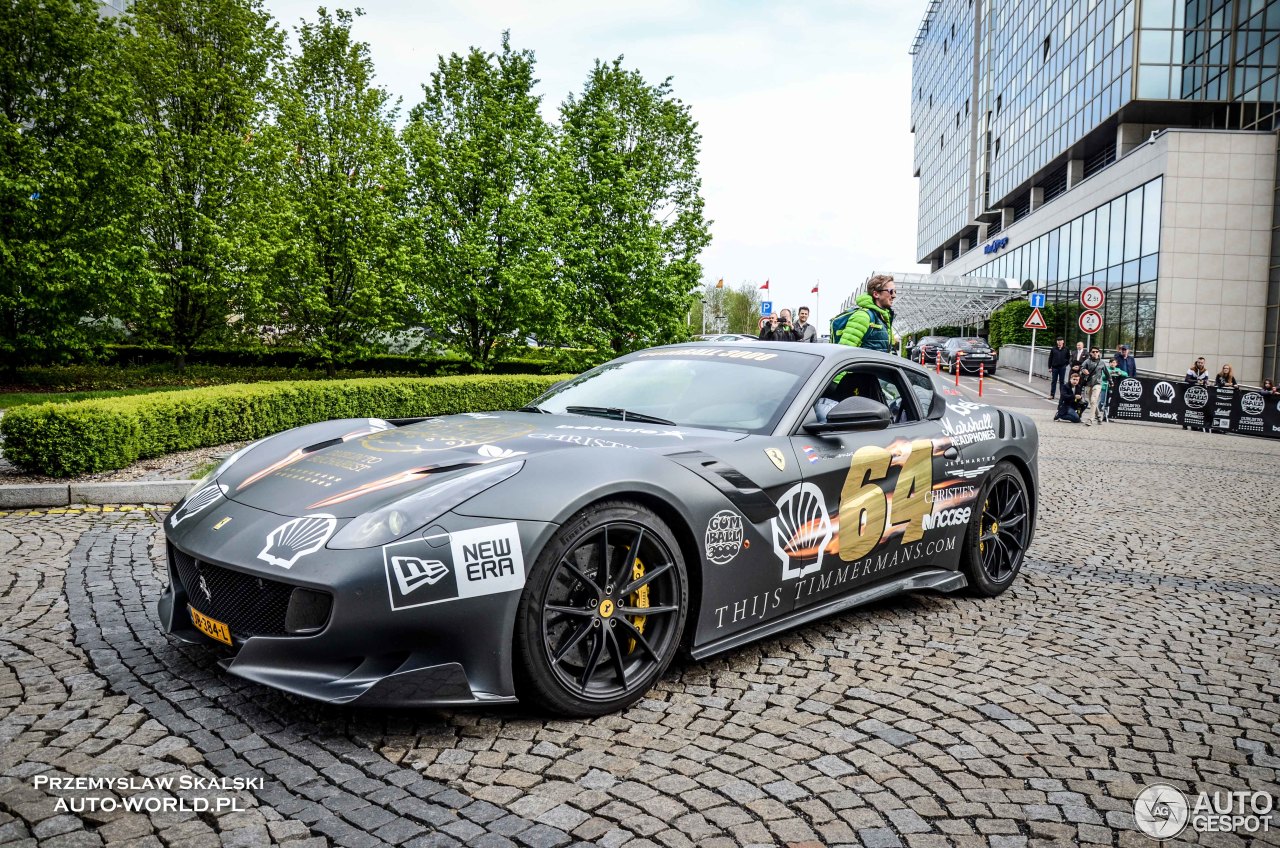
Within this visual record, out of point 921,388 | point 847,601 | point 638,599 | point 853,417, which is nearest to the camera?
point 638,599

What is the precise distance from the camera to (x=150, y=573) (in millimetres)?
4660

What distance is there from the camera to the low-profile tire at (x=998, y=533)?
15.5ft

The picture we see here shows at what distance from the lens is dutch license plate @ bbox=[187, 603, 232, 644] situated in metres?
2.83

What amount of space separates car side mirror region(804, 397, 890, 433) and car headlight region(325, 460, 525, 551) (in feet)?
5.00

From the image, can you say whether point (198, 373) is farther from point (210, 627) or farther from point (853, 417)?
point (853, 417)

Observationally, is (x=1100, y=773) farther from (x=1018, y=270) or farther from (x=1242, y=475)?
(x=1018, y=270)

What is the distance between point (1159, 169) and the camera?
1326 inches

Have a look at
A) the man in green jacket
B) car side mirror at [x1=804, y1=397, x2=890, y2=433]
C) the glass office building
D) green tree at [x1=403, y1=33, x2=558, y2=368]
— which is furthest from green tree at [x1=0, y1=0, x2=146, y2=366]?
the glass office building

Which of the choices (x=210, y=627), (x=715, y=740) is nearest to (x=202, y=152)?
(x=210, y=627)

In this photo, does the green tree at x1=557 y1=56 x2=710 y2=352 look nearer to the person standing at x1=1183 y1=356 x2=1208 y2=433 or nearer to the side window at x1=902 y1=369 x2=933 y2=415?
the person standing at x1=1183 y1=356 x2=1208 y2=433

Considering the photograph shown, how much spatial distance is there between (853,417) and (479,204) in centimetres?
1597

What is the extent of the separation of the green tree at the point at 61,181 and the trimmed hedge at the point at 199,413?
6.99m

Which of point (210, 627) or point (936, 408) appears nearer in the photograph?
point (210, 627)

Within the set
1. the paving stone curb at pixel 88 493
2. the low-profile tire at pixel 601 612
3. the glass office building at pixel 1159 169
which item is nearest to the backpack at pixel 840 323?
the low-profile tire at pixel 601 612
